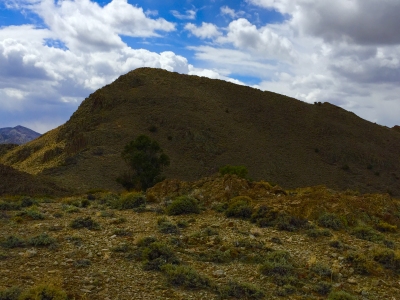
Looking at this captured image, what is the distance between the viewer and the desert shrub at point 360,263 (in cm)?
895

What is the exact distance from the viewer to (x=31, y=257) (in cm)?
864

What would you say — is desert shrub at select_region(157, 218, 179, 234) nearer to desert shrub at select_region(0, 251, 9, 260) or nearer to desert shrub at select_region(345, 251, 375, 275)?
A: desert shrub at select_region(0, 251, 9, 260)

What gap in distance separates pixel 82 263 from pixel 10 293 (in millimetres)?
1927

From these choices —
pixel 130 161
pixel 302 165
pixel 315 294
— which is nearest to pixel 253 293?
pixel 315 294

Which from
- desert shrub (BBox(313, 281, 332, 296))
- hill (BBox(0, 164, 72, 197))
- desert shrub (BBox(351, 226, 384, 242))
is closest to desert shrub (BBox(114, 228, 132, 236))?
desert shrub (BBox(313, 281, 332, 296))

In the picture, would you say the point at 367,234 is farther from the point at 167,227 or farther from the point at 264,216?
the point at 167,227

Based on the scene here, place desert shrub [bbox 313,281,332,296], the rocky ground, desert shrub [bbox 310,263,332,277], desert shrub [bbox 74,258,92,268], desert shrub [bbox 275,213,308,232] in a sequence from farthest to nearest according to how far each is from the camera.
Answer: desert shrub [bbox 275,213,308,232] < desert shrub [bbox 310,263,332,277] < desert shrub [bbox 74,258,92,268] < desert shrub [bbox 313,281,332,296] < the rocky ground

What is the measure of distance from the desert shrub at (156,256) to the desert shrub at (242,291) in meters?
1.72

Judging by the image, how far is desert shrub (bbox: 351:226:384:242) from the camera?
11.6 metres

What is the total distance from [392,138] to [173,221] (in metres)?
69.2

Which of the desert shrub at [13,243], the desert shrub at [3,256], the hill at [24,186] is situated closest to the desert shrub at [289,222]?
the desert shrub at [13,243]

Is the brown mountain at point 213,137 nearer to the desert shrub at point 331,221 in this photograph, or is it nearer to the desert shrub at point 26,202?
the desert shrub at point 26,202

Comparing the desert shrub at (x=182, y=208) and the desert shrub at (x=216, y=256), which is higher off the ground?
the desert shrub at (x=182, y=208)

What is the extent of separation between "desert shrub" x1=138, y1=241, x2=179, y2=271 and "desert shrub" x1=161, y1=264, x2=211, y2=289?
0.53m
